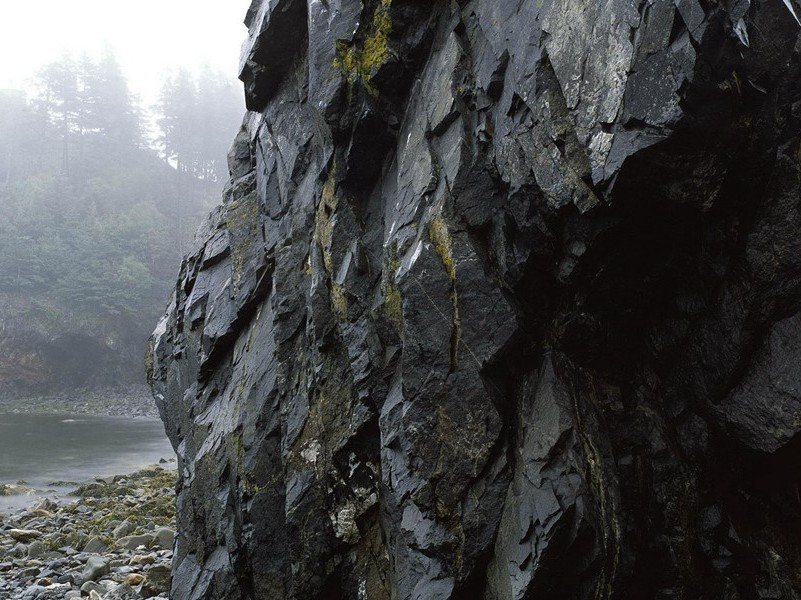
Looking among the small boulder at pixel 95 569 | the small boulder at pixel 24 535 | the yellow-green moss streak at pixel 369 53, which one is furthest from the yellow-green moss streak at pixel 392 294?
the small boulder at pixel 24 535

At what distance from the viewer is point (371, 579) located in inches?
262

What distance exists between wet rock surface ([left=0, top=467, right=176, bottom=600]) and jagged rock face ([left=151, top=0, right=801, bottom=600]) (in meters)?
4.85

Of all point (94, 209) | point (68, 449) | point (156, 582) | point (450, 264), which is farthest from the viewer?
point (94, 209)

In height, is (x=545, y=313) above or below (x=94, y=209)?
below

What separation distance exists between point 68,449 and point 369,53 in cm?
2679

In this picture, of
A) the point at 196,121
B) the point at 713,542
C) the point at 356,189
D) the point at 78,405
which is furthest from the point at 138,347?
the point at 713,542

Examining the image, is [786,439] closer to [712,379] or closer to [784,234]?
[712,379]

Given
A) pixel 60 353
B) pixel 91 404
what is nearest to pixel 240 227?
pixel 91 404

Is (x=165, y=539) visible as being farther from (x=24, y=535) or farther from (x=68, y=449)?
(x=68, y=449)

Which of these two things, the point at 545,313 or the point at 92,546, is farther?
the point at 92,546

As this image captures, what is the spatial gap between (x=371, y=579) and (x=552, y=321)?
344 centimetres

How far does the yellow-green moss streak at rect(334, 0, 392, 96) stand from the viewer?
7.00 meters

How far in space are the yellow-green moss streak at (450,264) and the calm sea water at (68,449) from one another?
17720 millimetres

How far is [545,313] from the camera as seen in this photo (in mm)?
5621
